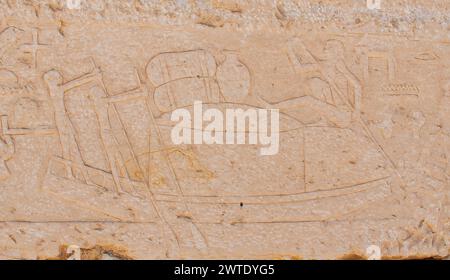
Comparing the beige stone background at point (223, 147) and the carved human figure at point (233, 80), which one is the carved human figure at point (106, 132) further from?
the carved human figure at point (233, 80)

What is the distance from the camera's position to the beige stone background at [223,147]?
383cm

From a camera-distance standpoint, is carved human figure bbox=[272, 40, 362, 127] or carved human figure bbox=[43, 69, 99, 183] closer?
carved human figure bbox=[43, 69, 99, 183]

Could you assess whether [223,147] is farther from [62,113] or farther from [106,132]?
[62,113]

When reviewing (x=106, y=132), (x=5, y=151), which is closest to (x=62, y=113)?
(x=106, y=132)

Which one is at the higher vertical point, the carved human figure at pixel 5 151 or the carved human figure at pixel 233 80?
the carved human figure at pixel 233 80

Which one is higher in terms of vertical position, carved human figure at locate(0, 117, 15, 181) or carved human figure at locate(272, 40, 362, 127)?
carved human figure at locate(272, 40, 362, 127)

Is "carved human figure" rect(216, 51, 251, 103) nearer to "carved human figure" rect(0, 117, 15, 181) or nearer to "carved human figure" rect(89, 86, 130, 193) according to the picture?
"carved human figure" rect(89, 86, 130, 193)

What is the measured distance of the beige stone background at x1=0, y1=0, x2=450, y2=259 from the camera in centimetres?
383

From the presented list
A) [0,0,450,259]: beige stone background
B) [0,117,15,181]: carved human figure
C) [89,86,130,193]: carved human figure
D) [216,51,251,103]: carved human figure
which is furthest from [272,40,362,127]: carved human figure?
[0,117,15,181]: carved human figure

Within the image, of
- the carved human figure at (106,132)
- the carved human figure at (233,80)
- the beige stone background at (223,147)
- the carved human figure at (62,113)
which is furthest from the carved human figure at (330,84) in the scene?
the carved human figure at (62,113)

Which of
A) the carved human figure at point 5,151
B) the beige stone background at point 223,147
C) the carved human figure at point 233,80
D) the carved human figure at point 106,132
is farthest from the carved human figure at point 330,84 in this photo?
the carved human figure at point 5,151

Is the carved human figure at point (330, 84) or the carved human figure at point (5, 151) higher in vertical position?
the carved human figure at point (330, 84)

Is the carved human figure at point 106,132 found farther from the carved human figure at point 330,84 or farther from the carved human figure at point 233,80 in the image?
the carved human figure at point 330,84

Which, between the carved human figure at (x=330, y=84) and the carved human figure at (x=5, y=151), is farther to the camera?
the carved human figure at (x=330, y=84)
